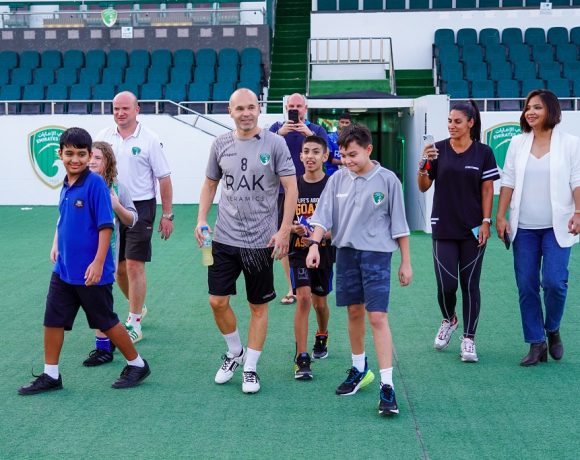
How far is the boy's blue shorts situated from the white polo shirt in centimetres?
194

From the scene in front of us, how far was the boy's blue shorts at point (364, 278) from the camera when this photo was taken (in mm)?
4469

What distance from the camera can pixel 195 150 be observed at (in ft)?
53.5

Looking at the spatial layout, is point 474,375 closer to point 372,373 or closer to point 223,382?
point 372,373

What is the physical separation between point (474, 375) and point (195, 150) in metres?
11.9

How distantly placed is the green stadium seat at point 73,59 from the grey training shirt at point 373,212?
52.5 feet

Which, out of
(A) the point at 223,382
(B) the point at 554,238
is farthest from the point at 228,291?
(B) the point at 554,238

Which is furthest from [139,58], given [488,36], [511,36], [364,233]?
[364,233]

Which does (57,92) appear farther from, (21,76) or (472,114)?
(472,114)

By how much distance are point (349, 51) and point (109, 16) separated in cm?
561

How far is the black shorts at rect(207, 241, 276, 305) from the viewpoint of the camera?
4.80 meters

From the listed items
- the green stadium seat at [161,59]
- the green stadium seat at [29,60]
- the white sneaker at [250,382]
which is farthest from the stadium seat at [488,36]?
the white sneaker at [250,382]

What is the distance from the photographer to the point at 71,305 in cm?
475

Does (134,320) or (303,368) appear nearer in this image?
(303,368)

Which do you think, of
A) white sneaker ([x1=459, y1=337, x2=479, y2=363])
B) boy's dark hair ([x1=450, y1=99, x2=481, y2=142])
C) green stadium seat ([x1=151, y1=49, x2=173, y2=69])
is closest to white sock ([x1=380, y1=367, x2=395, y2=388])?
white sneaker ([x1=459, y1=337, x2=479, y2=363])
